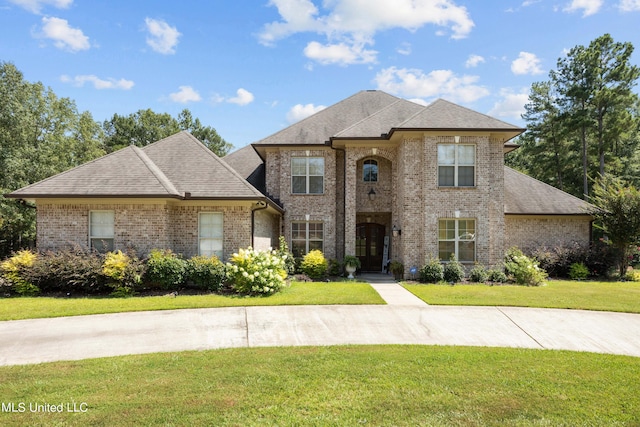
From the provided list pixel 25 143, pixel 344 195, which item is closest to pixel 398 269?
pixel 344 195

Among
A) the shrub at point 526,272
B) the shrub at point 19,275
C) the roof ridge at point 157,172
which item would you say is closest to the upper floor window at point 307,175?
the roof ridge at point 157,172

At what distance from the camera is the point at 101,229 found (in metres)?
12.9

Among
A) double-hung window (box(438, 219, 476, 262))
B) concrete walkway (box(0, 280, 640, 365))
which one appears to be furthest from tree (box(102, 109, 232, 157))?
concrete walkway (box(0, 280, 640, 365))

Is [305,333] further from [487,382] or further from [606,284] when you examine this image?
[606,284]

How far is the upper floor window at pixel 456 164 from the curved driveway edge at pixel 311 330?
6337 mm

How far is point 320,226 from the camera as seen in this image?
17.6 metres

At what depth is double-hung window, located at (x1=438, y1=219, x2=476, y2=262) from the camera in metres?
15.1

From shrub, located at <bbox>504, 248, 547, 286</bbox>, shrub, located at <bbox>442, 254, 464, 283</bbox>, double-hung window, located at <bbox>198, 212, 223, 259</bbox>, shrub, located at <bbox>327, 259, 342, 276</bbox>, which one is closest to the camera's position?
double-hung window, located at <bbox>198, 212, 223, 259</bbox>

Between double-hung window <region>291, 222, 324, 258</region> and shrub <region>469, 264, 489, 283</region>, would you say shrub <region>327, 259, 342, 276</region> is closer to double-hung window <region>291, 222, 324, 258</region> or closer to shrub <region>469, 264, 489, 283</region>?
double-hung window <region>291, 222, 324, 258</region>

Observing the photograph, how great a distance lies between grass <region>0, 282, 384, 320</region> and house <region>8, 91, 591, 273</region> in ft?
8.20

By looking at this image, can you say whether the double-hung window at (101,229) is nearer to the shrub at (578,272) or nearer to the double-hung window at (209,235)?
the double-hung window at (209,235)

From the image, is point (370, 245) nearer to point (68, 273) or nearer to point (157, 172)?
point (157, 172)

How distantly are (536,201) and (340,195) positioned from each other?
30.2 ft

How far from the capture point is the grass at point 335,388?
4.13 m
